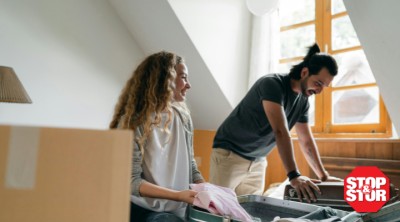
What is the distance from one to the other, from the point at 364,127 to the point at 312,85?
3.24ft

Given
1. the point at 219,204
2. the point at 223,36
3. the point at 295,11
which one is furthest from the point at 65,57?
the point at 219,204

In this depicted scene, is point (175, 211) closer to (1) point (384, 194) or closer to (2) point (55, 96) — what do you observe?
(1) point (384, 194)

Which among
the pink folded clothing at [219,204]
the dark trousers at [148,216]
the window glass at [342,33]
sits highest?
the window glass at [342,33]

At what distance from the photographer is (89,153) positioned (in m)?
0.41

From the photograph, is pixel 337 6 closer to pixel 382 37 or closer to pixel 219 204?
pixel 382 37

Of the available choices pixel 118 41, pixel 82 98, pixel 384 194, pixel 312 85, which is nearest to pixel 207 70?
pixel 118 41

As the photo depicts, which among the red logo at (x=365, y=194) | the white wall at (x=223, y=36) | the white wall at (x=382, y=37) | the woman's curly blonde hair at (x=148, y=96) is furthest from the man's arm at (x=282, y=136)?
the white wall at (x=223, y=36)

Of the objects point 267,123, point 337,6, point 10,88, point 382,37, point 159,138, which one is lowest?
point 159,138

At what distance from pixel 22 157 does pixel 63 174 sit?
0.05 metres

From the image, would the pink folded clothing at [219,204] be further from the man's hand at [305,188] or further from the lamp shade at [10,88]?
the lamp shade at [10,88]

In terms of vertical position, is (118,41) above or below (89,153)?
above

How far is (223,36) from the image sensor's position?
277 cm

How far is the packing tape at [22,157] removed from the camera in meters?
0.40

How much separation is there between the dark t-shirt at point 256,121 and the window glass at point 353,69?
2.78 ft
